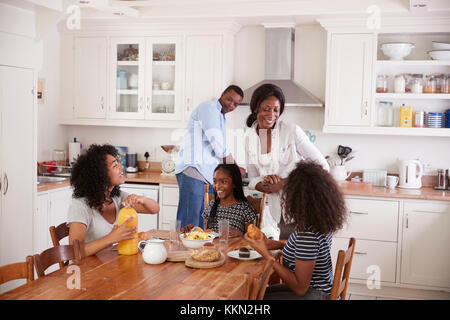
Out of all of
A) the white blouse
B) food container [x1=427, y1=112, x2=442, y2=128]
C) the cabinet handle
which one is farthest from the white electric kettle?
the cabinet handle

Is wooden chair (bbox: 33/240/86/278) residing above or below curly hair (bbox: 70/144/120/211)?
below

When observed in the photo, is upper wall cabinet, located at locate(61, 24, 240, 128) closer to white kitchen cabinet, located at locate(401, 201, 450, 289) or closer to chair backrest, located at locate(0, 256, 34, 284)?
white kitchen cabinet, located at locate(401, 201, 450, 289)

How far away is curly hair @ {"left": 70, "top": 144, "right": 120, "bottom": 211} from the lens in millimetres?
2549

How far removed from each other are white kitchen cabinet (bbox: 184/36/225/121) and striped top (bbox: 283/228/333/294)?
2.55m

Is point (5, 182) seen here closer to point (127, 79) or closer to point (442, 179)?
point (127, 79)

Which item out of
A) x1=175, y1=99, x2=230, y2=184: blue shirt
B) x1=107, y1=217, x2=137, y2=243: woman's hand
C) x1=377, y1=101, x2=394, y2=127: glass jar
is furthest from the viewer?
x1=377, y1=101, x2=394, y2=127: glass jar

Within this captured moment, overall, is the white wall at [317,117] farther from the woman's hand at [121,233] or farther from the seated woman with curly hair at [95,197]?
the woman's hand at [121,233]

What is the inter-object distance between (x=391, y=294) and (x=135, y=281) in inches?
108

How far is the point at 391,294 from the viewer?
4113 millimetres

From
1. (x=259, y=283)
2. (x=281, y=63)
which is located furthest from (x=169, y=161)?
(x=259, y=283)

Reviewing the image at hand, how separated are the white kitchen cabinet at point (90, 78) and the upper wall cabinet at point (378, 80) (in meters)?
2.01

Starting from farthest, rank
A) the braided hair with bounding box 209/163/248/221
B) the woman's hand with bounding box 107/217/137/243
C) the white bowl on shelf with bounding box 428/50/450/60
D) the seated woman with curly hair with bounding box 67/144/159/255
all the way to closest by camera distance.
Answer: the white bowl on shelf with bounding box 428/50/450/60
the braided hair with bounding box 209/163/248/221
the seated woman with curly hair with bounding box 67/144/159/255
the woman's hand with bounding box 107/217/137/243

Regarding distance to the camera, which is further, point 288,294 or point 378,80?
point 378,80
